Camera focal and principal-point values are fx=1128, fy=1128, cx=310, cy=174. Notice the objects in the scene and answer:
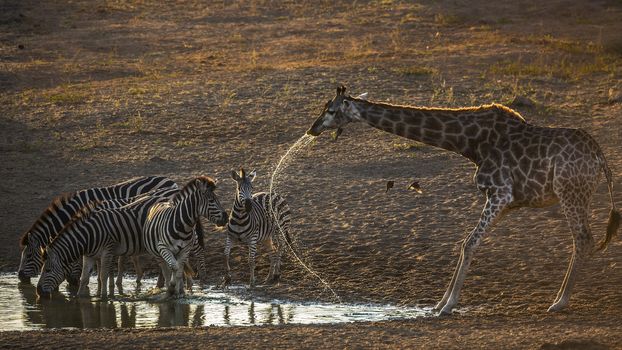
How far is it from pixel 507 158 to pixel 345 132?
6748mm

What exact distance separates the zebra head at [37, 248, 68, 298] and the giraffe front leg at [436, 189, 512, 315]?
4257mm

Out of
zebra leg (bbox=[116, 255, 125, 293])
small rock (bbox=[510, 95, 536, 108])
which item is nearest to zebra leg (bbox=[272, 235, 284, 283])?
zebra leg (bbox=[116, 255, 125, 293])

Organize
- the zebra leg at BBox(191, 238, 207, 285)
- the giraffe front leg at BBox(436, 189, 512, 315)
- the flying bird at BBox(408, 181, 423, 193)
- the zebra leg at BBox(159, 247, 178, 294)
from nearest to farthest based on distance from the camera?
the giraffe front leg at BBox(436, 189, 512, 315), the zebra leg at BBox(159, 247, 178, 294), the zebra leg at BBox(191, 238, 207, 285), the flying bird at BBox(408, 181, 423, 193)

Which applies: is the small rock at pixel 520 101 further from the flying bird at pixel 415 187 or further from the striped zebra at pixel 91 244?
the striped zebra at pixel 91 244

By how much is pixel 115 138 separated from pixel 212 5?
12.5 metres

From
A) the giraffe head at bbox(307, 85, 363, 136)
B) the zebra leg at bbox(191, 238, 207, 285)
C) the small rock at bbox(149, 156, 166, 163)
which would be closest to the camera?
the giraffe head at bbox(307, 85, 363, 136)

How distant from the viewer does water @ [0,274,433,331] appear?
424 inches

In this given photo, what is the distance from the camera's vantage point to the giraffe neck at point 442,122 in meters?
11.0

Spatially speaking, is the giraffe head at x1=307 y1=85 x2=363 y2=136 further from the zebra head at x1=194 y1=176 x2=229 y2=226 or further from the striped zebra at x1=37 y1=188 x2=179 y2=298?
the striped zebra at x1=37 y1=188 x2=179 y2=298

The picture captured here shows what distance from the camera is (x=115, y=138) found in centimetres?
1736

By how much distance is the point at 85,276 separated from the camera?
12.3m

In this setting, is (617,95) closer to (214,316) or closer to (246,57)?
(246,57)

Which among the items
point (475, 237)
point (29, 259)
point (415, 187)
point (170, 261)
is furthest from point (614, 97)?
point (29, 259)

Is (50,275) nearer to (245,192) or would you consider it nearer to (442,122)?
(245,192)
